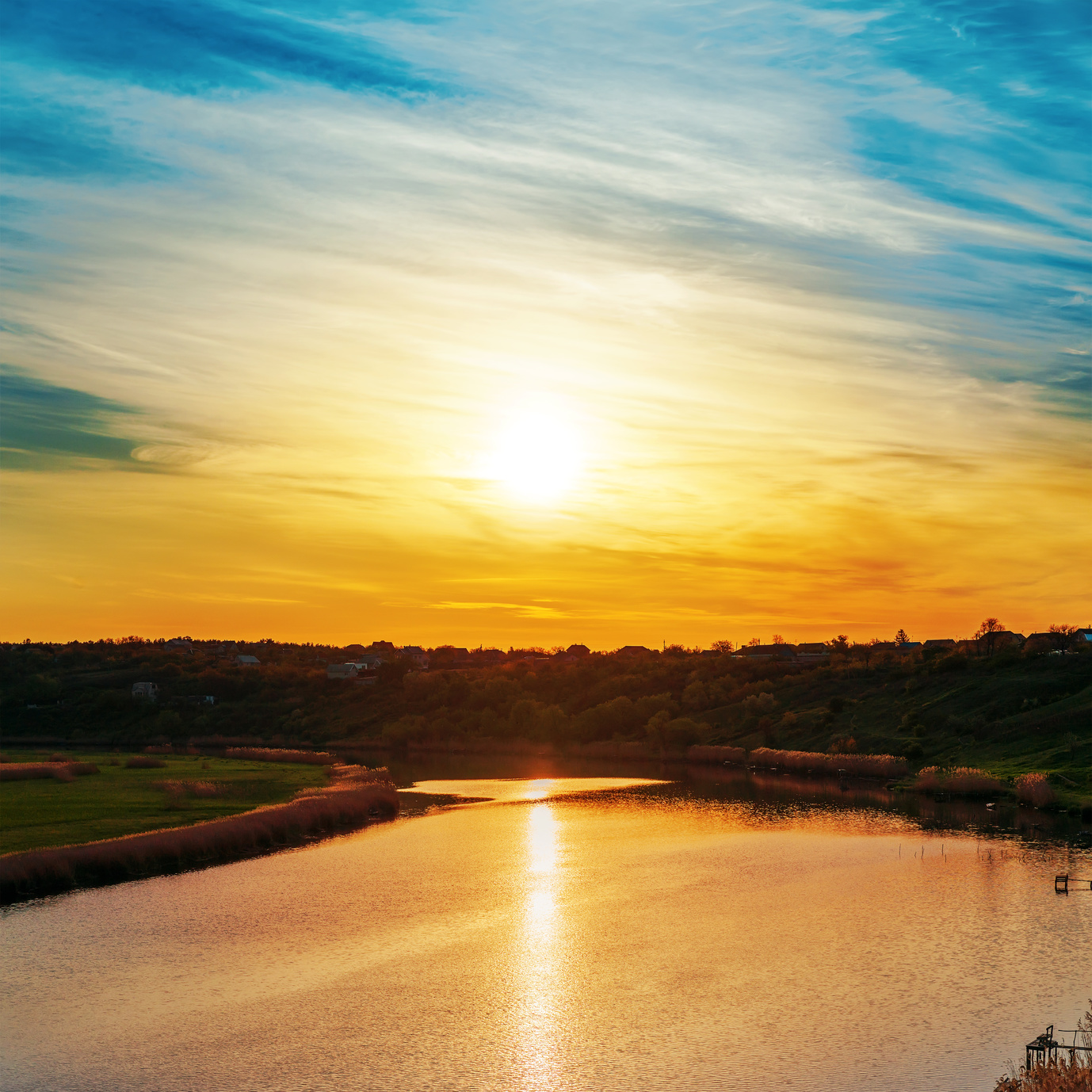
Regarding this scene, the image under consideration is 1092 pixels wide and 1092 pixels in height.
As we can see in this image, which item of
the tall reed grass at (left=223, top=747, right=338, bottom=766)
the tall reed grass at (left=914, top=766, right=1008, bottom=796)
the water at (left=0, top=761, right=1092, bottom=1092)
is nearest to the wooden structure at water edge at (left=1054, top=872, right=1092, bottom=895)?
the water at (left=0, top=761, right=1092, bottom=1092)

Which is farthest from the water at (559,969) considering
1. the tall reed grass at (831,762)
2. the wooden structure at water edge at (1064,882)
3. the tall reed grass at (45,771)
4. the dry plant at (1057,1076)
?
the tall reed grass at (831,762)

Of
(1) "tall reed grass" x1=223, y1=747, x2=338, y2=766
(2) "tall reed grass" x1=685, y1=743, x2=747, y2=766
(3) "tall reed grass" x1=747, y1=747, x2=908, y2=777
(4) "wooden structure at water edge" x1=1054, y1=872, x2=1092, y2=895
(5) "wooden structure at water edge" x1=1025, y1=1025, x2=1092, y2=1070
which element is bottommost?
(1) "tall reed grass" x1=223, y1=747, x2=338, y2=766

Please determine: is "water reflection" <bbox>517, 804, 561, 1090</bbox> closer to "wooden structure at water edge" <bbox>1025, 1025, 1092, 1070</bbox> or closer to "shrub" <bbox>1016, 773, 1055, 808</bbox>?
"wooden structure at water edge" <bbox>1025, 1025, 1092, 1070</bbox>

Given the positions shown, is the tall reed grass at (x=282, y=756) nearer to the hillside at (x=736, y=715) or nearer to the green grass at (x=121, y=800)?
the green grass at (x=121, y=800)

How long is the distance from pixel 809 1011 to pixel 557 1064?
31.4 feet

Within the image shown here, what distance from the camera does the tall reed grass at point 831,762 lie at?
114m

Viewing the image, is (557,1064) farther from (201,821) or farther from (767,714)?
(767,714)

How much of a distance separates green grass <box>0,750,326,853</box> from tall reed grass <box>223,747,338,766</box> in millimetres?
13084

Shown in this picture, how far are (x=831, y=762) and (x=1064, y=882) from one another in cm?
6821

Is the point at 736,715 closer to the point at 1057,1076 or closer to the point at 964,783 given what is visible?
the point at 964,783

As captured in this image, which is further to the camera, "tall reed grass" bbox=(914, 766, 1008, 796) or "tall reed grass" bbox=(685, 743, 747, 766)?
"tall reed grass" bbox=(685, 743, 747, 766)

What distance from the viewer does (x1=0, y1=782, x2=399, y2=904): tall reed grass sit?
55.9 metres

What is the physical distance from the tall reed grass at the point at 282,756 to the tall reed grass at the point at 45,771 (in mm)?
30092

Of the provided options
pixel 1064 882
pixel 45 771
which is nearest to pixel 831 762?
pixel 1064 882
